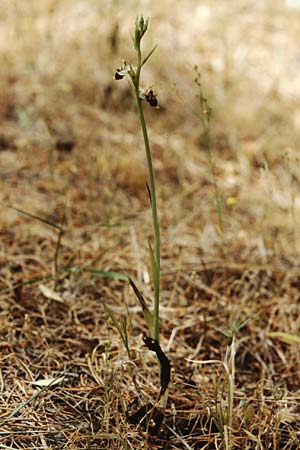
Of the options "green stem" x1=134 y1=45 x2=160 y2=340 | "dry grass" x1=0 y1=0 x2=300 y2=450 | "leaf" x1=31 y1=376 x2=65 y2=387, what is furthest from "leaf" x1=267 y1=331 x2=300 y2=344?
"leaf" x1=31 y1=376 x2=65 y2=387

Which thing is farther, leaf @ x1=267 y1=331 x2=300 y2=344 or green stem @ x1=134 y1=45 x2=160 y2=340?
leaf @ x1=267 y1=331 x2=300 y2=344

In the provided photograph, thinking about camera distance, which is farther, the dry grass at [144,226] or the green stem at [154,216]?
the dry grass at [144,226]

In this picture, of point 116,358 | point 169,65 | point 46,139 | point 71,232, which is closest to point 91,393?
point 116,358

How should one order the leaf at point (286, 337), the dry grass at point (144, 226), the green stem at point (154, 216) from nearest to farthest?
the green stem at point (154, 216)
the dry grass at point (144, 226)
the leaf at point (286, 337)

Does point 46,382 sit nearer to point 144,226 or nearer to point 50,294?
point 50,294

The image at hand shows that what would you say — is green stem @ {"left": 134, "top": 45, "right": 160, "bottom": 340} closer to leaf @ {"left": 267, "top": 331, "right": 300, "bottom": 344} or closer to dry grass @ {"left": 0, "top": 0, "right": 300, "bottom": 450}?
dry grass @ {"left": 0, "top": 0, "right": 300, "bottom": 450}

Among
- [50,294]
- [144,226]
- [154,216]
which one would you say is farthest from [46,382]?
[144,226]

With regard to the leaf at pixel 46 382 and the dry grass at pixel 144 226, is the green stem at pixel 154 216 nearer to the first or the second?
the dry grass at pixel 144 226

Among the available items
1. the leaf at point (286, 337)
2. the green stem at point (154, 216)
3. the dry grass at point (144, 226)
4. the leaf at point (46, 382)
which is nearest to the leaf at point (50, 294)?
the dry grass at point (144, 226)
